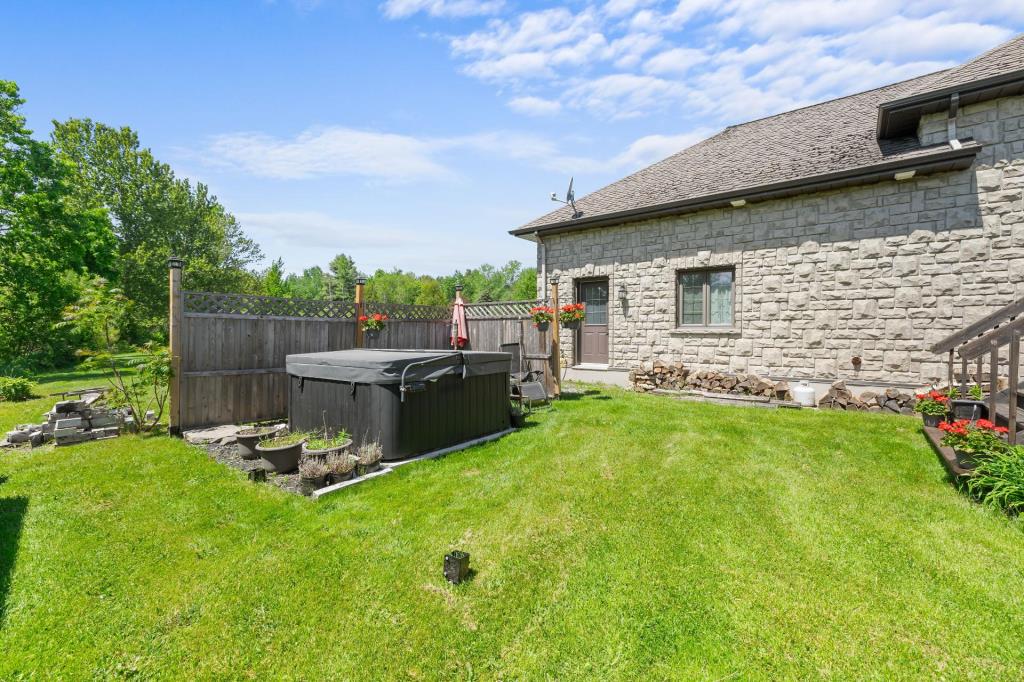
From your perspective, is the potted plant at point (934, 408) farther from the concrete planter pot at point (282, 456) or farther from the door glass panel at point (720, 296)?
the concrete planter pot at point (282, 456)

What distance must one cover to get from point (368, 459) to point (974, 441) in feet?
16.9

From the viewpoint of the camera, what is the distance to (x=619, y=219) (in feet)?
31.5

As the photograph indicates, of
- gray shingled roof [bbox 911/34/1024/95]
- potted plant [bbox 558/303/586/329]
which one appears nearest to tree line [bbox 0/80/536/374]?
potted plant [bbox 558/303/586/329]

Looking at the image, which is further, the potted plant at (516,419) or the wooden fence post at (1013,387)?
the potted plant at (516,419)

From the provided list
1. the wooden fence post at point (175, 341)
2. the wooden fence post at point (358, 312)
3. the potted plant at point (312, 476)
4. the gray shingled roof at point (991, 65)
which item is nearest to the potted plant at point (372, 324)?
the wooden fence post at point (358, 312)

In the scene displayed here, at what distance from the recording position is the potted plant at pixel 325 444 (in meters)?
4.29

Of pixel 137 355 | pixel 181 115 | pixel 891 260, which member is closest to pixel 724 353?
pixel 891 260

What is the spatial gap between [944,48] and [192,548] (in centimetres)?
1380

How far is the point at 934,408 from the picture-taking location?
16.2 feet

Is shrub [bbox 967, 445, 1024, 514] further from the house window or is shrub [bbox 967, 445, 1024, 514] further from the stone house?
the house window

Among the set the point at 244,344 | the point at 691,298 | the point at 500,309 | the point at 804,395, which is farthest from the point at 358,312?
the point at 804,395

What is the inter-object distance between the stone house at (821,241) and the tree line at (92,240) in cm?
806

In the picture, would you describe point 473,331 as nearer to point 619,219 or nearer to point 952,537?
point 619,219

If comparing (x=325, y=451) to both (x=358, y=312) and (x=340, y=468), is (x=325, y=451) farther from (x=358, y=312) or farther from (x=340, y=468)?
(x=358, y=312)
